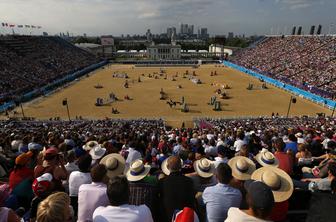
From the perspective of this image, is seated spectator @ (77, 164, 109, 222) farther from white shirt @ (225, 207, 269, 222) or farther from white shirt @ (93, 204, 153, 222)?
white shirt @ (225, 207, 269, 222)

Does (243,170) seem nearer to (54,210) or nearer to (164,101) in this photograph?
(54,210)

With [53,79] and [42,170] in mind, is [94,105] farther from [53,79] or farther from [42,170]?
[42,170]

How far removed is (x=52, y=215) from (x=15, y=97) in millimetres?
50663

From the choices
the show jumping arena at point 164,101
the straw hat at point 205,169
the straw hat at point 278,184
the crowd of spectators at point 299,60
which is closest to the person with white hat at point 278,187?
the straw hat at point 278,184

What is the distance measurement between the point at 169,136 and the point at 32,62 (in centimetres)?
6720

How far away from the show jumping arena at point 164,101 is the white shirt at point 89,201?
102 feet

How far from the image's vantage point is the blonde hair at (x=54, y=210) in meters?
3.32

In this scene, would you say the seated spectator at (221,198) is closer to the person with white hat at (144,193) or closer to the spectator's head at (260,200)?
the person with white hat at (144,193)

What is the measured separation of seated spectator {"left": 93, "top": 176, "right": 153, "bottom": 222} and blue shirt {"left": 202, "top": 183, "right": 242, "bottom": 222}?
136cm

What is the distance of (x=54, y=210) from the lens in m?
3.35

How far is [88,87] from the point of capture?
6191 cm

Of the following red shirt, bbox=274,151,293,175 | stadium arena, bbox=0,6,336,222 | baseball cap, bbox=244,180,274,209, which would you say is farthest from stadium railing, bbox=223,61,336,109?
baseball cap, bbox=244,180,274,209

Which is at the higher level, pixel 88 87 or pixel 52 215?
pixel 52 215

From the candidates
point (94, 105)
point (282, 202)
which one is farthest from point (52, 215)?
point (94, 105)
